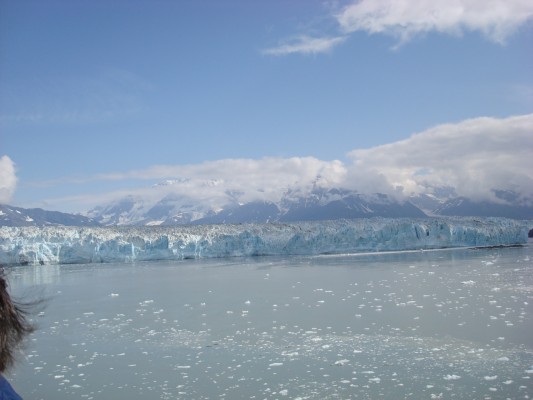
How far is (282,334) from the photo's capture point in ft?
32.3

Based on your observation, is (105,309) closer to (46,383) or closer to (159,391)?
(46,383)

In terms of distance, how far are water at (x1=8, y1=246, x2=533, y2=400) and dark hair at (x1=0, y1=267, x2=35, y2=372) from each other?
15.2ft

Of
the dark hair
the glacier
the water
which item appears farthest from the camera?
the glacier

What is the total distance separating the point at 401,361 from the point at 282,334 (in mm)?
2933

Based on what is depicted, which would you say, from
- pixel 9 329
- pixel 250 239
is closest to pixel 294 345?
pixel 9 329

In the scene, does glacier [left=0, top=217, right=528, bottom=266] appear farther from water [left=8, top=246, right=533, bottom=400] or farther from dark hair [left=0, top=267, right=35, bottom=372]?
dark hair [left=0, top=267, right=35, bottom=372]

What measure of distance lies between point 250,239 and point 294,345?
3268 centimetres

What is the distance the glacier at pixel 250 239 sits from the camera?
3966 centimetres

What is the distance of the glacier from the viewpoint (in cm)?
3966

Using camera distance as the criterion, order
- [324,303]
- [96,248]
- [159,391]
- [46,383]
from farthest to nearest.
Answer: [96,248] → [324,303] → [46,383] → [159,391]

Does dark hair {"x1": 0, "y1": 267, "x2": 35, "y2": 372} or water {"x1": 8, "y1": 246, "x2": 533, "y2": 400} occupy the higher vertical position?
dark hair {"x1": 0, "y1": 267, "x2": 35, "y2": 372}

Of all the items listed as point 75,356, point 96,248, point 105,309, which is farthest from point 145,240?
point 75,356

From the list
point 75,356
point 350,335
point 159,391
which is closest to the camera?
point 159,391

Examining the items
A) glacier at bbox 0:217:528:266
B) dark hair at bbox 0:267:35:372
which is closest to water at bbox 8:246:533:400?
dark hair at bbox 0:267:35:372
